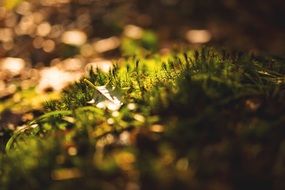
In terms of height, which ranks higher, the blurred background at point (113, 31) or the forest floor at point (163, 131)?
the forest floor at point (163, 131)

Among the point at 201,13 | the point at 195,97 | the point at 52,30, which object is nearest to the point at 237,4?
the point at 201,13

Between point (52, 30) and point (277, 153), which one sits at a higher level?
point (277, 153)

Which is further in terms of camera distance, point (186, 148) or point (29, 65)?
point (29, 65)

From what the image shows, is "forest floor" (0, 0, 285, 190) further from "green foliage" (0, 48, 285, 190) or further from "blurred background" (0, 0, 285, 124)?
"blurred background" (0, 0, 285, 124)

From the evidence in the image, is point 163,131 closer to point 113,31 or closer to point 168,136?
point 168,136

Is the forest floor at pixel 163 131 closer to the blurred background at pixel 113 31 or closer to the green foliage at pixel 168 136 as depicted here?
the green foliage at pixel 168 136

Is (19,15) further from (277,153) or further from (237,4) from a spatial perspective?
(277,153)

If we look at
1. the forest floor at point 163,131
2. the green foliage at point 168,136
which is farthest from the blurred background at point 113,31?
the green foliage at point 168,136

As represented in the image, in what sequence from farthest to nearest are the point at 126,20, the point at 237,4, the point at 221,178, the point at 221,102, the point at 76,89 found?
the point at 126,20 → the point at 237,4 → the point at 76,89 → the point at 221,102 → the point at 221,178

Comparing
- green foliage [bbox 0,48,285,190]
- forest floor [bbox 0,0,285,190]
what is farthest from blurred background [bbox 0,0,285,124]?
green foliage [bbox 0,48,285,190]
